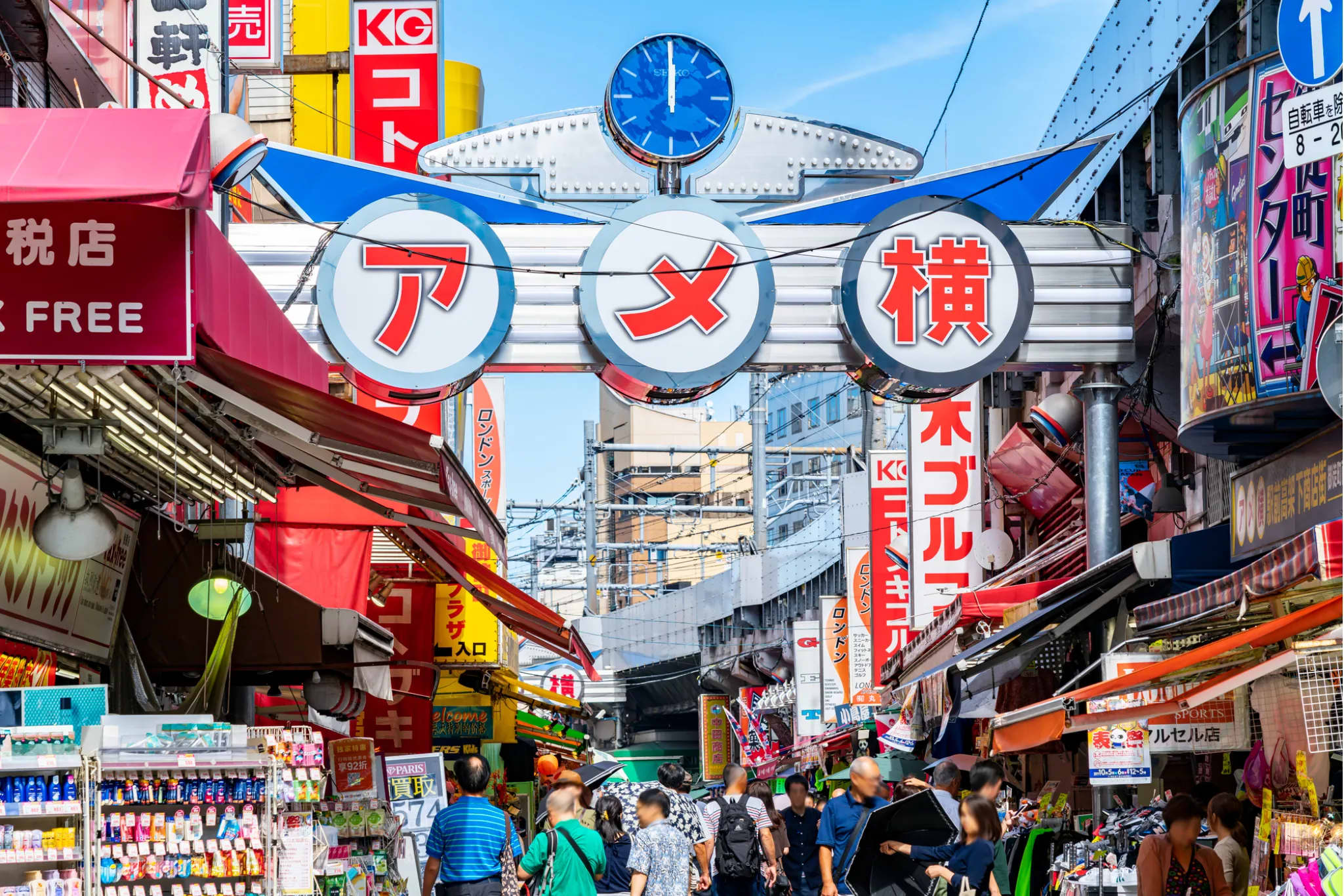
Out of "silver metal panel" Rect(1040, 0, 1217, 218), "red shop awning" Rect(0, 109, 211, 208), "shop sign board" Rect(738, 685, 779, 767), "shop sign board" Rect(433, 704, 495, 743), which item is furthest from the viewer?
"shop sign board" Rect(738, 685, 779, 767)

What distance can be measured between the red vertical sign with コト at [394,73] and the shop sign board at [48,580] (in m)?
7.17

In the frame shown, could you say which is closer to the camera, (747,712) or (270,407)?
(270,407)

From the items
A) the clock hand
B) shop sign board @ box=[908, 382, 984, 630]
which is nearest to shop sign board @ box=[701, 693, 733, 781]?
shop sign board @ box=[908, 382, 984, 630]

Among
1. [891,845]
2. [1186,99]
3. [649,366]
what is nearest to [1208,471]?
[1186,99]

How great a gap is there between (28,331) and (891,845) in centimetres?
618

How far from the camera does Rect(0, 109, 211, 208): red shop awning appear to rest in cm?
655

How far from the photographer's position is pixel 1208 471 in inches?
647

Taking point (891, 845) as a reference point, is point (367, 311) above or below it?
above

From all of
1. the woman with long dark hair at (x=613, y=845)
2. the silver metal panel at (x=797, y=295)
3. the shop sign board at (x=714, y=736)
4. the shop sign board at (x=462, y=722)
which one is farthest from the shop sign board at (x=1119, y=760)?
the shop sign board at (x=714, y=736)

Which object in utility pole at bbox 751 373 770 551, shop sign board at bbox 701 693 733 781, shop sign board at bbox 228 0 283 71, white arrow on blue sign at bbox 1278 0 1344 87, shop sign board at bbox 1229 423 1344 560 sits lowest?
shop sign board at bbox 701 693 733 781

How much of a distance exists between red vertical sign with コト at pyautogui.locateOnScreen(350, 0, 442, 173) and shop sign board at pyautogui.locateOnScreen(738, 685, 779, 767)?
27739mm

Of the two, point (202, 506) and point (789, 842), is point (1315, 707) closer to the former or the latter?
point (789, 842)

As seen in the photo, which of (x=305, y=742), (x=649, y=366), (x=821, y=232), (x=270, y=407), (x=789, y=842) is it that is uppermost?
(x=821, y=232)

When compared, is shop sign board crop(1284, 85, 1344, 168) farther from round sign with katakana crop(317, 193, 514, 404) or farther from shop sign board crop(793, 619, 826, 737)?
shop sign board crop(793, 619, 826, 737)
